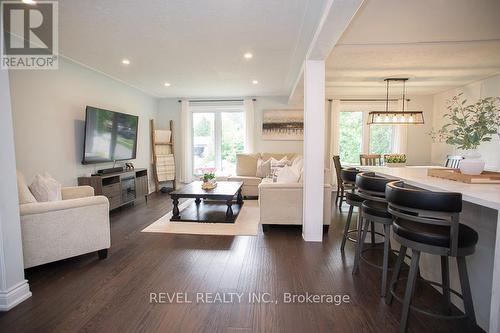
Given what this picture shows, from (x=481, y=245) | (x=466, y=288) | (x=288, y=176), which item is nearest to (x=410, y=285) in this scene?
(x=466, y=288)

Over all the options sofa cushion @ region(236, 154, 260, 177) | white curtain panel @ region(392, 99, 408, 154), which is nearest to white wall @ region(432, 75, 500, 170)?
white curtain panel @ region(392, 99, 408, 154)

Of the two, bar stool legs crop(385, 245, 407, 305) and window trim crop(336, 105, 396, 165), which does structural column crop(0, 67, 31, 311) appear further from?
window trim crop(336, 105, 396, 165)

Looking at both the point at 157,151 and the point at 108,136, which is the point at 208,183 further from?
the point at 157,151

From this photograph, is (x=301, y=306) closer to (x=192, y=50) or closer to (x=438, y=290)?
(x=438, y=290)

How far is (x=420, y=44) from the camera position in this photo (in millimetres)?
3133

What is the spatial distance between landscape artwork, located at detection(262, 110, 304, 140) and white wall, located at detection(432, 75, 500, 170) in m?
3.24

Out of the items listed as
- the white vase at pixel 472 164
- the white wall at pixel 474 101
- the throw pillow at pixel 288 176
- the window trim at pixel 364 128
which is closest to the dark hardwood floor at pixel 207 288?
the throw pillow at pixel 288 176

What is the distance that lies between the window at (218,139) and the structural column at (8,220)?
16.5 feet

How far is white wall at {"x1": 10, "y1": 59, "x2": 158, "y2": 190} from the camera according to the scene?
10.4ft

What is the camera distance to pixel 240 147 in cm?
702

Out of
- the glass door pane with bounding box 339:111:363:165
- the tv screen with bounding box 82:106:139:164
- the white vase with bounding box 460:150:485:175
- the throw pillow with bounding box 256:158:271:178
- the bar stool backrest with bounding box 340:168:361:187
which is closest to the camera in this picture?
the white vase with bounding box 460:150:485:175

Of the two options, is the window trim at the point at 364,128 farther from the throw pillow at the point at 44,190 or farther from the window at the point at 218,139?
the throw pillow at the point at 44,190

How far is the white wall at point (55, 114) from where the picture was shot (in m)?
3.16

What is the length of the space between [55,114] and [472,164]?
4924mm
